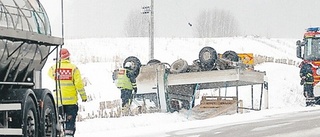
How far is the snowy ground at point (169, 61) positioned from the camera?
13.7 m

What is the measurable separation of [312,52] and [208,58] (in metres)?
5.43

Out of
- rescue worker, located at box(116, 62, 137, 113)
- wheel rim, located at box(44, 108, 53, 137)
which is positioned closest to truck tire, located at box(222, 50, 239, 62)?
rescue worker, located at box(116, 62, 137, 113)

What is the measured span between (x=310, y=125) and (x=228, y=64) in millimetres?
4199

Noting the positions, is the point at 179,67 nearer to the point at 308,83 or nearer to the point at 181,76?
the point at 181,76

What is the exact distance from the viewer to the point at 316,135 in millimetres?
11453

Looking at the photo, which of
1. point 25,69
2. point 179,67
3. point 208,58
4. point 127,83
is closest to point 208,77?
point 208,58

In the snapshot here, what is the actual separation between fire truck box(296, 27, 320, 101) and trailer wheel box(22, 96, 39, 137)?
45.9 feet

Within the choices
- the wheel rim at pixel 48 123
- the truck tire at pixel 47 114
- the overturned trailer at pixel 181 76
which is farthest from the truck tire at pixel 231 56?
the wheel rim at pixel 48 123

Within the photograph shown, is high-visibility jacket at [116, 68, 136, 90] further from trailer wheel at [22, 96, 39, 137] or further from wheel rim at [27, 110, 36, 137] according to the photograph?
wheel rim at [27, 110, 36, 137]

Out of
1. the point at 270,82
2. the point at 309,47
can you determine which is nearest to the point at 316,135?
the point at 309,47

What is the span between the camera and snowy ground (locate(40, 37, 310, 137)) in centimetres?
1373

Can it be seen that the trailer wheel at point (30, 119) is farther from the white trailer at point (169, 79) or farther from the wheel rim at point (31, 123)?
the white trailer at point (169, 79)

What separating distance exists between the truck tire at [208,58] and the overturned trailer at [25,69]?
27.7 feet

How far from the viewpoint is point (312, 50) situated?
69.2 ft
